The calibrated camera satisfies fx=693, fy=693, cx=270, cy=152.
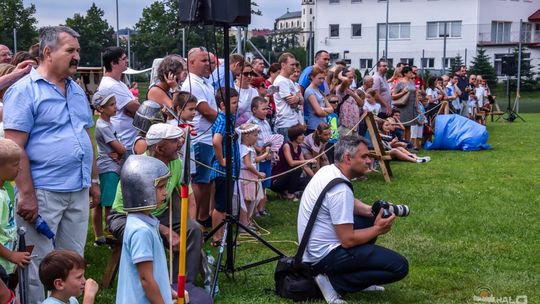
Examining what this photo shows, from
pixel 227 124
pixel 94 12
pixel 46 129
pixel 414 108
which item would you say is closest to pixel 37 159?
pixel 46 129

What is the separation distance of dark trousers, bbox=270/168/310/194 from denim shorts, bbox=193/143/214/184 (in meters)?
2.47

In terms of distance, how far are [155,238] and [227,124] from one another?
2.22m

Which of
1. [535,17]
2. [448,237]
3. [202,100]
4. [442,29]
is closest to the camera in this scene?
[202,100]

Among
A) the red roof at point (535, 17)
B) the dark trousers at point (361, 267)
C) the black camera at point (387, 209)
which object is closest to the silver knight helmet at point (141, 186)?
the dark trousers at point (361, 267)

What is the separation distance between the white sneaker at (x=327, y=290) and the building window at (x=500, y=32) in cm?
4745

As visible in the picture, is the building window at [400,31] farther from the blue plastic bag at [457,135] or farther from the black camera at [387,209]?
the black camera at [387,209]

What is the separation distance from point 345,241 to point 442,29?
4982 cm

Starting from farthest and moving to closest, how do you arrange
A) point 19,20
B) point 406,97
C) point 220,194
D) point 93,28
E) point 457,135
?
point 93,28 → point 19,20 → point 457,135 → point 406,97 → point 220,194

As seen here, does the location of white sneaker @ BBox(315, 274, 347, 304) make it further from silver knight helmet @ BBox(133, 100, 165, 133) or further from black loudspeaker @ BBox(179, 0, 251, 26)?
black loudspeaker @ BBox(179, 0, 251, 26)

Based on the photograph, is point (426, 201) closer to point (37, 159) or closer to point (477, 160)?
point (477, 160)

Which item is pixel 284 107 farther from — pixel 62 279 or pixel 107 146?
pixel 62 279

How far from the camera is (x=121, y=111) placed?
6.68 metres

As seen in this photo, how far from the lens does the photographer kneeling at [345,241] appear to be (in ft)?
17.4

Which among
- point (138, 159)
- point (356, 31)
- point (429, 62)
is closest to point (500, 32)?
point (429, 62)
